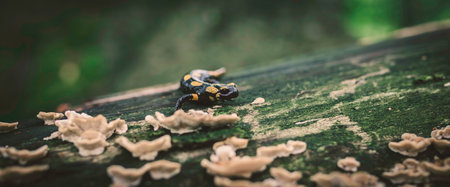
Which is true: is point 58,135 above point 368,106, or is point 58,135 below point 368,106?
below

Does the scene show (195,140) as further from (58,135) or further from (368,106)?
(368,106)

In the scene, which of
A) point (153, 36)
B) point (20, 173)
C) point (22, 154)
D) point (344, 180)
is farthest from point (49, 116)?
point (153, 36)

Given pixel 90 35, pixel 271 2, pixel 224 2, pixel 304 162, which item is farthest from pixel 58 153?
pixel 271 2

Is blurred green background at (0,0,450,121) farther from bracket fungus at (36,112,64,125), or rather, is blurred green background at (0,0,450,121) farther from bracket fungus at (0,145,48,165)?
bracket fungus at (0,145,48,165)

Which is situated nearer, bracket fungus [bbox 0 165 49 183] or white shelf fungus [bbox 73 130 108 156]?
bracket fungus [bbox 0 165 49 183]

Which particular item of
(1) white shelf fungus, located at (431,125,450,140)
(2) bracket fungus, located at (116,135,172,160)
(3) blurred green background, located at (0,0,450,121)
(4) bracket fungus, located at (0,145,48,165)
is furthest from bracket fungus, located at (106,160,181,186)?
(3) blurred green background, located at (0,0,450,121)

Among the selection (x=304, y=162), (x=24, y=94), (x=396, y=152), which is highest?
(x=396, y=152)

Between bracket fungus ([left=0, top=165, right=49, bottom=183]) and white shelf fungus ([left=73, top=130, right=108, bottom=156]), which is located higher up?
white shelf fungus ([left=73, top=130, right=108, bottom=156])
